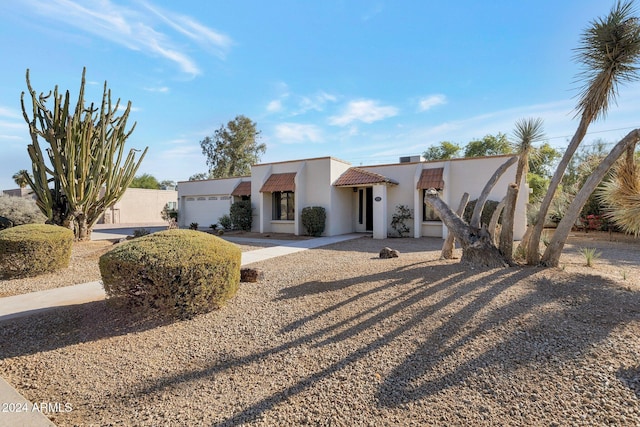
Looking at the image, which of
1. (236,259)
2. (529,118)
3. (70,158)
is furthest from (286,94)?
(236,259)

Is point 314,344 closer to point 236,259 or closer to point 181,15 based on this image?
point 236,259

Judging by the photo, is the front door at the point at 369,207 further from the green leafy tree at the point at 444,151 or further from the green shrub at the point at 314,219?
the green leafy tree at the point at 444,151

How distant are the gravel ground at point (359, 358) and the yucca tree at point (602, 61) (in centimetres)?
326

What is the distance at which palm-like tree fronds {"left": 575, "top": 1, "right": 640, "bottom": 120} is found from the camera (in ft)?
19.8

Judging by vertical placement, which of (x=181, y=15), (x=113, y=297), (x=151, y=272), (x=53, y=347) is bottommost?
(x=53, y=347)

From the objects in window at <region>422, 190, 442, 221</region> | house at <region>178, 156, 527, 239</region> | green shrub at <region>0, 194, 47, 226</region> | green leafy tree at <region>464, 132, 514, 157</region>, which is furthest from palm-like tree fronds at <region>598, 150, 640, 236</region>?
green leafy tree at <region>464, 132, 514, 157</region>

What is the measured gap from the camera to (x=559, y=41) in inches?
323

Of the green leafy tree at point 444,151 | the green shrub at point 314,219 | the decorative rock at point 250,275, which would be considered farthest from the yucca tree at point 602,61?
the green leafy tree at point 444,151

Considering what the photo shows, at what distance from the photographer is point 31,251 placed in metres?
7.75

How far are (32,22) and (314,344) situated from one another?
10.9m

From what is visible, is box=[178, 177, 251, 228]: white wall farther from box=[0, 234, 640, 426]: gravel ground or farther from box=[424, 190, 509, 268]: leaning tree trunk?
box=[0, 234, 640, 426]: gravel ground

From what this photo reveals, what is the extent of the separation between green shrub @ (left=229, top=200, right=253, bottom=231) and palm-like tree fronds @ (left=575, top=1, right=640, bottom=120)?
17871 millimetres

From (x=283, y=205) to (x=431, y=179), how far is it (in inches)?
373

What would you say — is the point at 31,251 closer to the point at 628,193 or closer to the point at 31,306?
the point at 31,306
